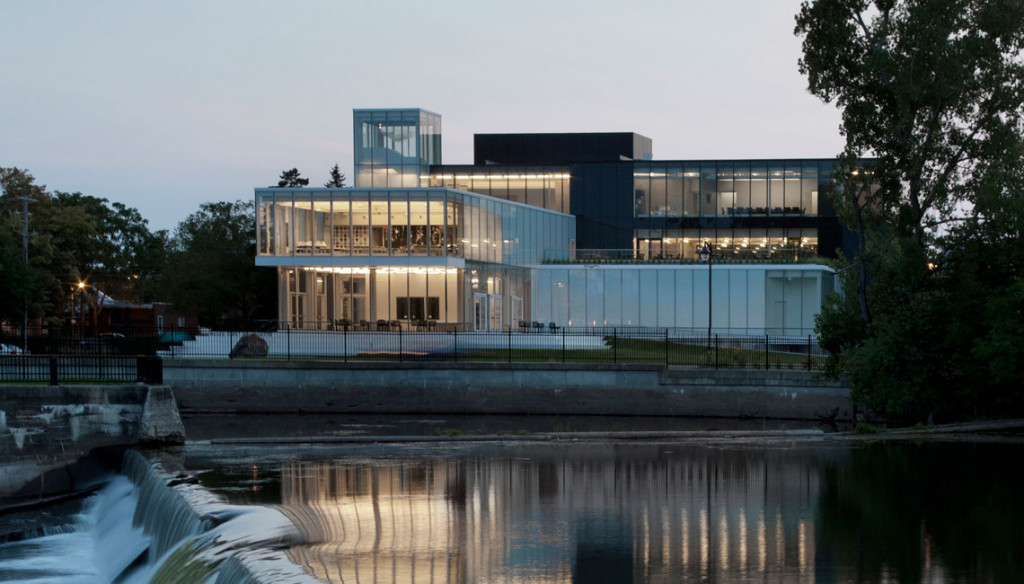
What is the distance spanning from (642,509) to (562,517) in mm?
1460

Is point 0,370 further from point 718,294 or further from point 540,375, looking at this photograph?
point 718,294

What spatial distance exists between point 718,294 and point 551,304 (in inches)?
399

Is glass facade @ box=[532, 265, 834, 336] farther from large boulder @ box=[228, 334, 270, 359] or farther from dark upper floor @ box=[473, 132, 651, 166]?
dark upper floor @ box=[473, 132, 651, 166]

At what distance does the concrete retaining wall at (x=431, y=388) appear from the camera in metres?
41.0

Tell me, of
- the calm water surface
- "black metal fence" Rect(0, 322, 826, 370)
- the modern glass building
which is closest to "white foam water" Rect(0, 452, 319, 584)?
the calm water surface

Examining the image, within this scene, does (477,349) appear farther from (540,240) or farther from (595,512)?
(595,512)

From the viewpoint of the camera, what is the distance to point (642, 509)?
1791 centimetres

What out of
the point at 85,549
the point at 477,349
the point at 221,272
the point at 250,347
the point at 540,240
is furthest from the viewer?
the point at 221,272

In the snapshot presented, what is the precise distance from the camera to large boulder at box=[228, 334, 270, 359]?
144 ft

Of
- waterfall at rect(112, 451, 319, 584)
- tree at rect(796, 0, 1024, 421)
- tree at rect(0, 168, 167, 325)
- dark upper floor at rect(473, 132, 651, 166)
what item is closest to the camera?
waterfall at rect(112, 451, 319, 584)

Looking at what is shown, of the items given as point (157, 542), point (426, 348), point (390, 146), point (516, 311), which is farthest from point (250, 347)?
point (390, 146)

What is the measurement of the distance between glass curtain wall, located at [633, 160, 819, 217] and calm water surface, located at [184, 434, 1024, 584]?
1994 inches

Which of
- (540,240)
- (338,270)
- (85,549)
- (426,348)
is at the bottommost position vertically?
(85,549)

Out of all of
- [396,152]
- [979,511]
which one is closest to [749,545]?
[979,511]
